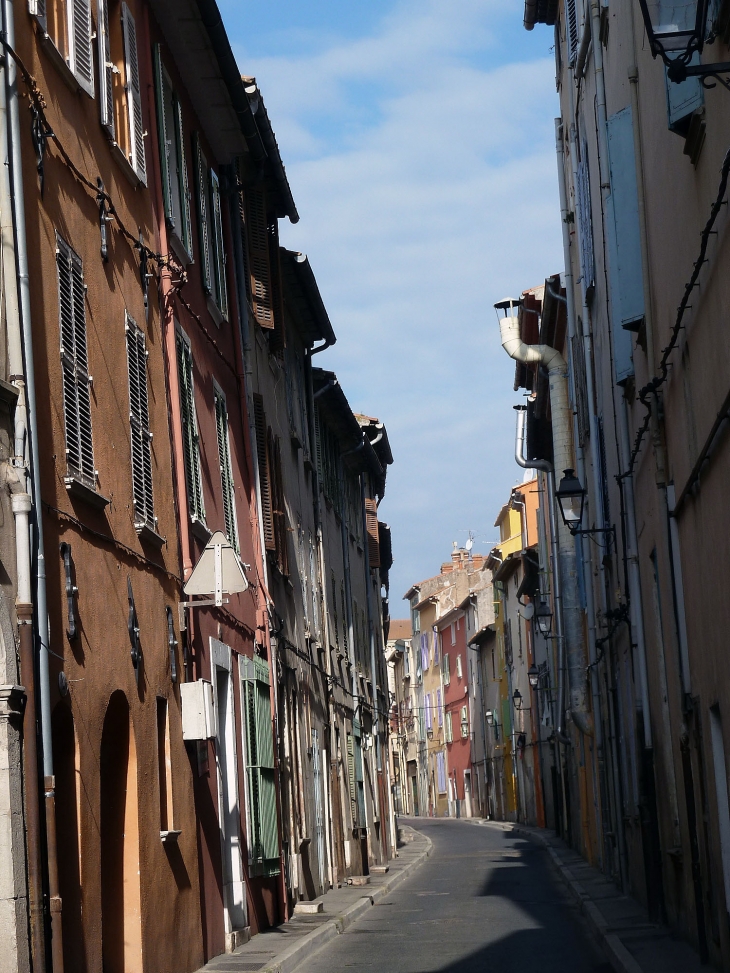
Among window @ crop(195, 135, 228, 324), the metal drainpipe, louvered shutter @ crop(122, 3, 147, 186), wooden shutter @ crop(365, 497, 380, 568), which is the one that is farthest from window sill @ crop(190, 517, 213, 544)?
wooden shutter @ crop(365, 497, 380, 568)

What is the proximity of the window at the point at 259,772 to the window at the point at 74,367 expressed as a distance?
20.7 ft

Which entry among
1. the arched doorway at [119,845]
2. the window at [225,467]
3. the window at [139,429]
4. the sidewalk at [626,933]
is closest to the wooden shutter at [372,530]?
the sidewalk at [626,933]

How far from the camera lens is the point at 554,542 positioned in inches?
1159

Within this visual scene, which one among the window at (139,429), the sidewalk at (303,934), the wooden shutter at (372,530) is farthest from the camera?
the wooden shutter at (372,530)

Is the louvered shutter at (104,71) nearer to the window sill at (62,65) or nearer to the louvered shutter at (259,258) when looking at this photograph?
the window sill at (62,65)

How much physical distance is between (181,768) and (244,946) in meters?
2.88

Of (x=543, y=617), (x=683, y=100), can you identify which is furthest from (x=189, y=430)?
(x=543, y=617)

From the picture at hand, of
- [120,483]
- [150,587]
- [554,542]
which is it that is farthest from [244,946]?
[554,542]

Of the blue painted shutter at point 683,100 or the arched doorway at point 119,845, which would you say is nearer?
the blue painted shutter at point 683,100

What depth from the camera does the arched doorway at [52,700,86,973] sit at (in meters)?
8.73

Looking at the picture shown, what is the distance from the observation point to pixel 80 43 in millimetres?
10477

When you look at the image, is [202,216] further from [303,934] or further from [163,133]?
[303,934]

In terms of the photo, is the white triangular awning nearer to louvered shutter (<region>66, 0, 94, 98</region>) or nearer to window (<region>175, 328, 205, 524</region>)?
window (<region>175, 328, 205, 524</region>)

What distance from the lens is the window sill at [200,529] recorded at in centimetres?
1334
